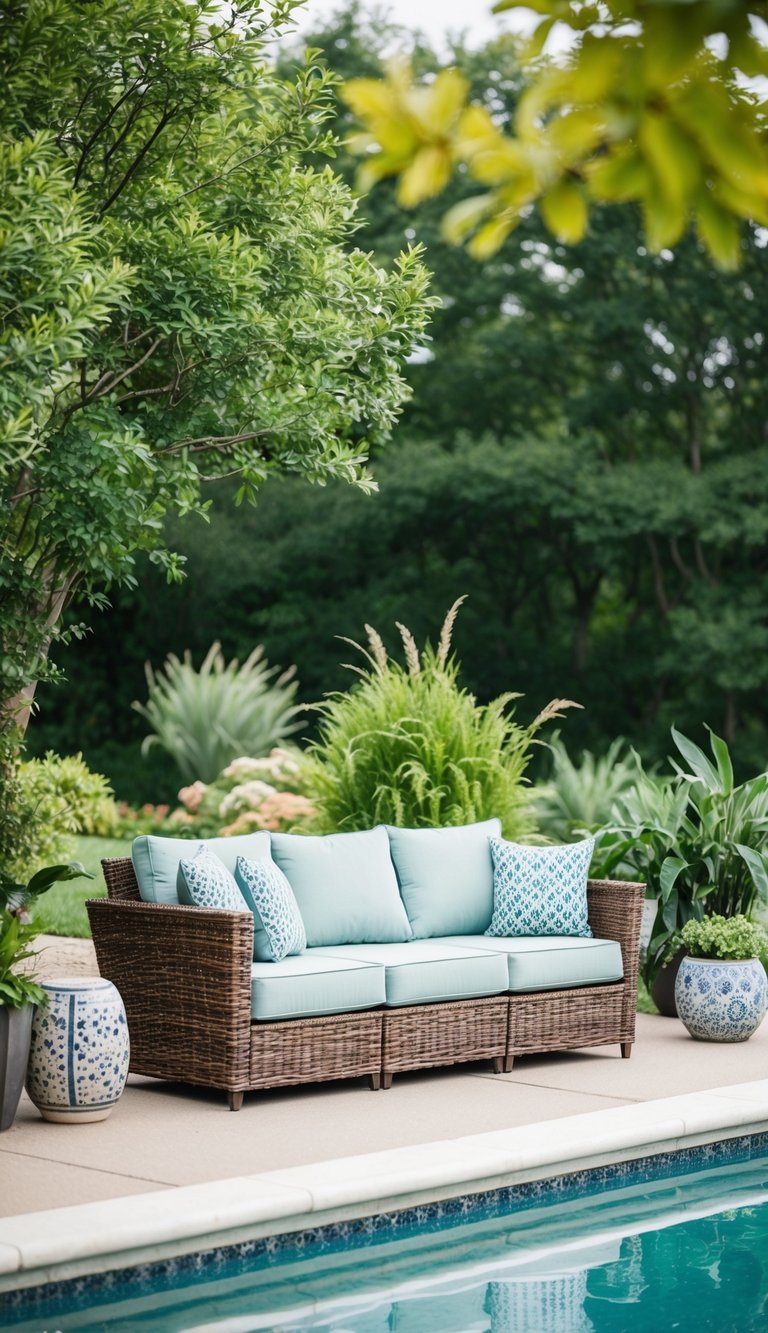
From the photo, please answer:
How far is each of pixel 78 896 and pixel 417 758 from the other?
3680 millimetres

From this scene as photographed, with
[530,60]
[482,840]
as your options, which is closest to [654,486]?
[482,840]

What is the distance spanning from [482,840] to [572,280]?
1353 centimetres

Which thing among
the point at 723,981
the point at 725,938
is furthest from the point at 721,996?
the point at 725,938

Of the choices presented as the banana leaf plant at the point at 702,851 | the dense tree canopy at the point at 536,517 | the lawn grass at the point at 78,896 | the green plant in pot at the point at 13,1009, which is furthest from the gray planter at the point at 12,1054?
the dense tree canopy at the point at 536,517

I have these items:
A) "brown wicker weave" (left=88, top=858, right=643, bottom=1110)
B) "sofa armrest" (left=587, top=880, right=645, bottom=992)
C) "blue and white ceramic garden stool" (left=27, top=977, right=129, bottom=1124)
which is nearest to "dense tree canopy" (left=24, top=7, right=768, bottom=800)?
"sofa armrest" (left=587, top=880, right=645, bottom=992)

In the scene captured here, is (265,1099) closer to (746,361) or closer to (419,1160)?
(419,1160)

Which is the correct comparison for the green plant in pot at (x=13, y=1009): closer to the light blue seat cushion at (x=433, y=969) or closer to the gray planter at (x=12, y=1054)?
the gray planter at (x=12, y=1054)

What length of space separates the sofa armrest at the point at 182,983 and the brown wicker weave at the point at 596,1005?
1211mm

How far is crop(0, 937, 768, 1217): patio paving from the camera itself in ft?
13.6

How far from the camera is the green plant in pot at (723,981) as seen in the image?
631 cm

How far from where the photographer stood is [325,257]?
5.62 m

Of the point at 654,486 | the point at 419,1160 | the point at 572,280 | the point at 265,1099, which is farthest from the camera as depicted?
the point at 572,280

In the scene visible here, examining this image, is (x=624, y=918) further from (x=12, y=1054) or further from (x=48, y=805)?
(x=48, y=805)

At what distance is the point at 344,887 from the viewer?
5871mm
